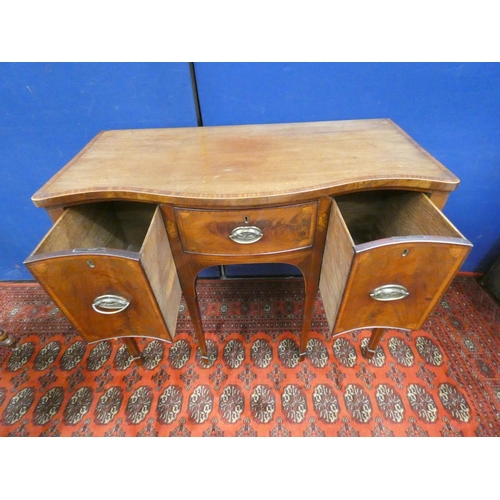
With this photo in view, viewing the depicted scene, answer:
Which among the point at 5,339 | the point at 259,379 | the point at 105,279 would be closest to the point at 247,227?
the point at 105,279

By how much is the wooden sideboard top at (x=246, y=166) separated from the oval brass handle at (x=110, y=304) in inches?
8.9

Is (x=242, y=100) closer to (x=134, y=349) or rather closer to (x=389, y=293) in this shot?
(x=389, y=293)

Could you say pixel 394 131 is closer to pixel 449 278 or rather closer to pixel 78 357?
pixel 449 278

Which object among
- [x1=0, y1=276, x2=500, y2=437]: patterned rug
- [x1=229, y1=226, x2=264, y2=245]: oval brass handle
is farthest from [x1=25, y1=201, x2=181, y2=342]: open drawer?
[x1=0, y1=276, x2=500, y2=437]: patterned rug

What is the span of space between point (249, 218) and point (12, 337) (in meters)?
1.19

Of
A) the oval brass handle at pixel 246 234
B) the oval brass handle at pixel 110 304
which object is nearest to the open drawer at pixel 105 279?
the oval brass handle at pixel 110 304

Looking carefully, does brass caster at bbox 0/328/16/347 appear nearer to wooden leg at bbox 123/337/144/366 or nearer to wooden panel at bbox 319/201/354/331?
wooden leg at bbox 123/337/144/366

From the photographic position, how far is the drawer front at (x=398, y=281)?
1.82 feet

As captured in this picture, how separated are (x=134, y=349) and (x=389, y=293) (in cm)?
87

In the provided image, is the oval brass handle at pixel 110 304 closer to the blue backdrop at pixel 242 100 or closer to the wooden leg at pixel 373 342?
the blue backdrop at pixel 242 100

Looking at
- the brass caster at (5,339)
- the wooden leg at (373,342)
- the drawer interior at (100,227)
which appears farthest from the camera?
the brass caster at (5,339)

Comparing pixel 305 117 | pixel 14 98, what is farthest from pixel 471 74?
pixel 14 98

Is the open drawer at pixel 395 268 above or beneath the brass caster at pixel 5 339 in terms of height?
above
